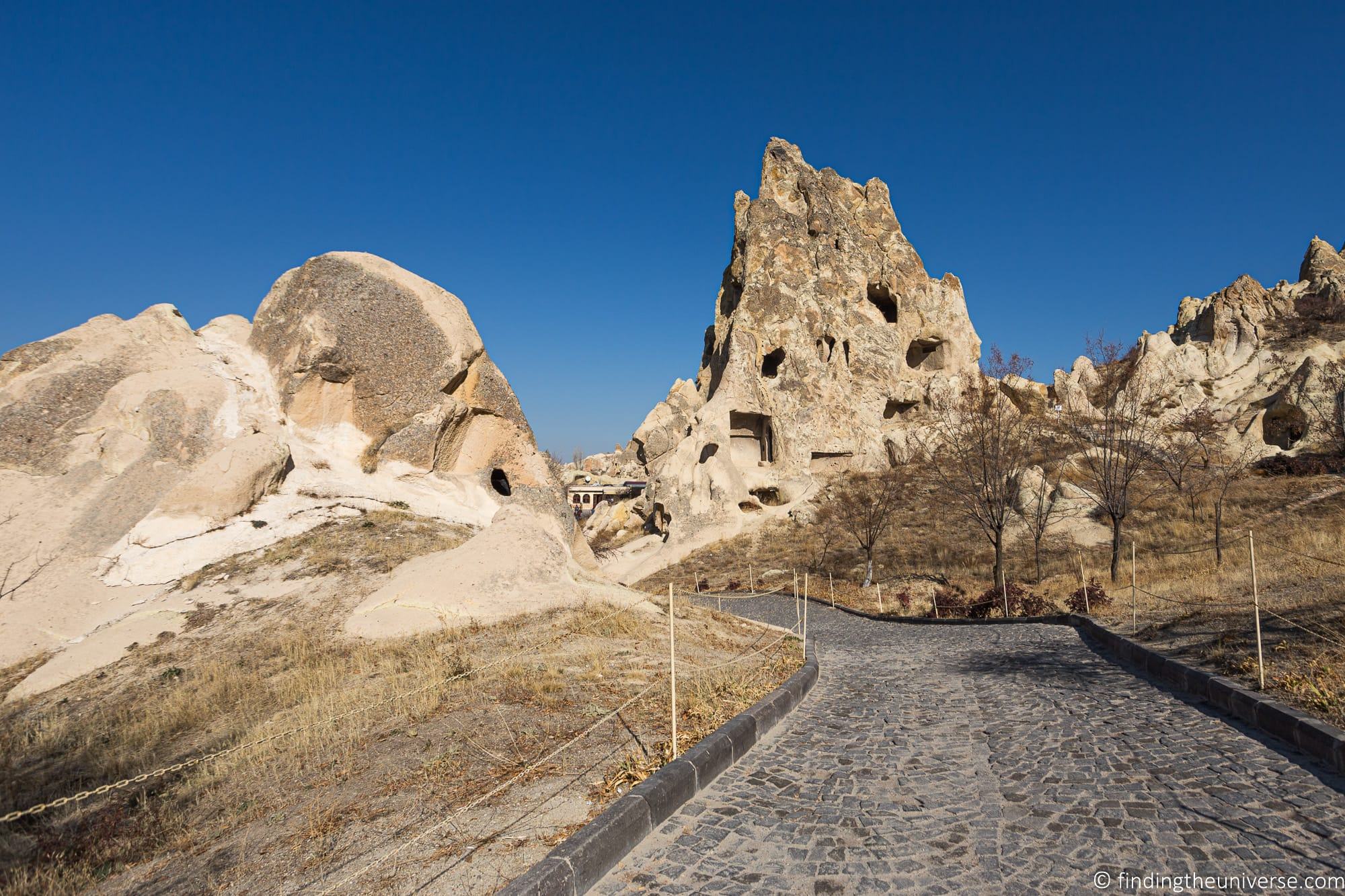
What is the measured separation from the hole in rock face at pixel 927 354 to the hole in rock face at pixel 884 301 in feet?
6.78

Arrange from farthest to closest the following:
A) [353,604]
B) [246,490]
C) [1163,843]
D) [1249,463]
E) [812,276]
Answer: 1. [812,276]
2. [1249,463]
3. [246,490]
4. [353,604]
5. [1163,843]

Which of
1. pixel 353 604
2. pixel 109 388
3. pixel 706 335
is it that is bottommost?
pixel 353 604

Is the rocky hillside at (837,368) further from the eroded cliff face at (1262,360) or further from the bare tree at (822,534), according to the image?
the bare tree at (822,534)

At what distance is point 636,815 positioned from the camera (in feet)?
12.5

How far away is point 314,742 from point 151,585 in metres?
6.27

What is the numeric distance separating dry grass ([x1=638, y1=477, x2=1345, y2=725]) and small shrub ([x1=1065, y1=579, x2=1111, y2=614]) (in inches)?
11.3

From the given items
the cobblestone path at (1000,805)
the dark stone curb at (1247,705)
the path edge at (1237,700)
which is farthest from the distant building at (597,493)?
the cobblestone path at (1000,805)

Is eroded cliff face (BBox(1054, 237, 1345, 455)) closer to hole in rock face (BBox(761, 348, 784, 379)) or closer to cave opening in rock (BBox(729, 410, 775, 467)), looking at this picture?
hole in rock face (BBox(761, 348, 784, 379))

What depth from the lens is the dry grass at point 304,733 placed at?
3799 millimetres

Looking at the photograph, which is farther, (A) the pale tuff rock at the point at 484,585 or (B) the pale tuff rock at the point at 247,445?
(B) the pale tuff rock at the point at 247,445

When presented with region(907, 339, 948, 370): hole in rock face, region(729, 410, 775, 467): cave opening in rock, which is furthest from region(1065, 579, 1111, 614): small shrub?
region(907, 339, 948, 370): hole in rock face

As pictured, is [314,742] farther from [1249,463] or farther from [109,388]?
[1249,463]

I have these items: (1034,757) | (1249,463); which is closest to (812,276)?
(1249,463)

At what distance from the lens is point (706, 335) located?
44375 millimetres
